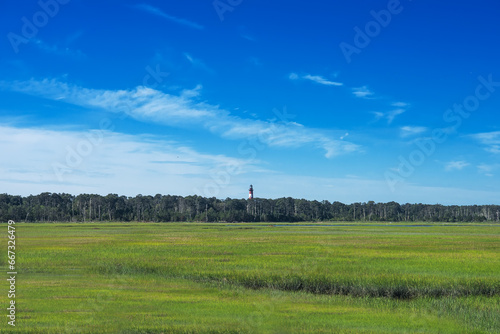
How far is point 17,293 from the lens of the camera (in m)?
25.8

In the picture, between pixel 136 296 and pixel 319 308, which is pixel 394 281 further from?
pixel 136 296

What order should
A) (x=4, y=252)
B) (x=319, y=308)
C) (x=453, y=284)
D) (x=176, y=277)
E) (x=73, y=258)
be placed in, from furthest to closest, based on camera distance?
(x=4, y=252) → (x=73, y=258) → (x=176, y=277) → (x=453, y=284) → (x=319, y=308)

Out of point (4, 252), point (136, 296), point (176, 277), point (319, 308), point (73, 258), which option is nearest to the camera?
point (319, 308)

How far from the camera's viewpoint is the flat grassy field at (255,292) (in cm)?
2064

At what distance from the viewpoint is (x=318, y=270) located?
117ft

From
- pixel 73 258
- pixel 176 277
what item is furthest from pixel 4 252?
pixel 176 277

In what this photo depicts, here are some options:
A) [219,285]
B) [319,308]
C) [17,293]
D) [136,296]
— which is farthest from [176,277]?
[319,308]

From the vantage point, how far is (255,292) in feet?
97.7

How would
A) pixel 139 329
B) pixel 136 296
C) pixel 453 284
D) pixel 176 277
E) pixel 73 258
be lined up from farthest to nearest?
pixel 73 258 < pixel 176 277 < pixel 453 284 < pixel 136 296 < pixel 139 329

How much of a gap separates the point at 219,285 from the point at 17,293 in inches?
477

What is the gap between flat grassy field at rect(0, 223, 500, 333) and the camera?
20641mm

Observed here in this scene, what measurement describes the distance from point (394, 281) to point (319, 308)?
9162mm

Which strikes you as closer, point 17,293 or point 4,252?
point 17,293

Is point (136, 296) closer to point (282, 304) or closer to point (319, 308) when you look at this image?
point (282, 304)
